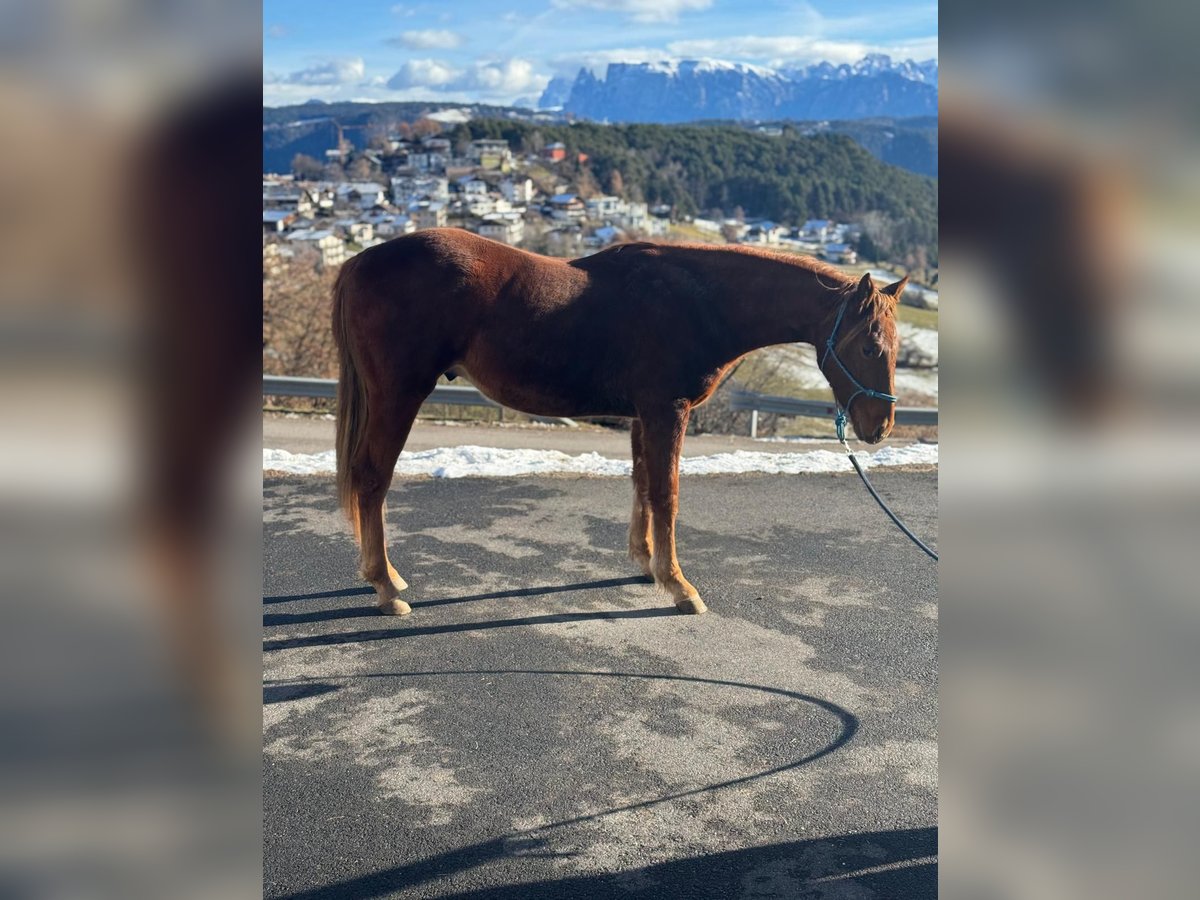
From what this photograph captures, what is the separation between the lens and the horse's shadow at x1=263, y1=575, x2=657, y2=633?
16.1 ft

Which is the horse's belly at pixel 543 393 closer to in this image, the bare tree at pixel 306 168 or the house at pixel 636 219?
the house at pixel 636 219

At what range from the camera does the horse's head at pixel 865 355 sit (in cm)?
480

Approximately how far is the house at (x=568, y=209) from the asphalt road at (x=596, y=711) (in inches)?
1174

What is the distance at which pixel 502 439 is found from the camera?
945 centimetres

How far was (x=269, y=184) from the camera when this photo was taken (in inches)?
1441

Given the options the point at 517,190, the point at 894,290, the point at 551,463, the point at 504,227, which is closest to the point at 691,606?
the point at 894,290

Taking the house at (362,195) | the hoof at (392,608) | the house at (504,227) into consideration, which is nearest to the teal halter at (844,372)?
the hoof at (392,608)

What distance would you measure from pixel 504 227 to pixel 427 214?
266 inches

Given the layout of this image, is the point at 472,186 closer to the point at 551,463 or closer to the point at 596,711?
the point at 551,463
